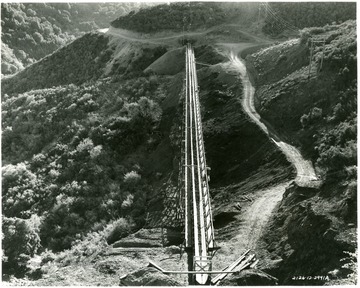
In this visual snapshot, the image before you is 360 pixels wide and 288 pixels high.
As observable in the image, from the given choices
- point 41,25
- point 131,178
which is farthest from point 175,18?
point 41,25

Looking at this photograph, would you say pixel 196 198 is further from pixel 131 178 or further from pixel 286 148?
pixel 131 178

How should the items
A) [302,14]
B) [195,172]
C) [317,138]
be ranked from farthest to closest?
[302,14] < [317,138] < [195,172]

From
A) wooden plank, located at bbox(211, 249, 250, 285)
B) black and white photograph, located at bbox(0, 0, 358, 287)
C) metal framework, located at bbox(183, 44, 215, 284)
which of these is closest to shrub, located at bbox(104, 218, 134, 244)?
black and white photograph, located at bbox(0, 0, 358, 287)

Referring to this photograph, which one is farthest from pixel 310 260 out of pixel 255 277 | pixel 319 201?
pixel 319 201

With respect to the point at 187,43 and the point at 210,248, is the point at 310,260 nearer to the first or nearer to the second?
the point at 210,248

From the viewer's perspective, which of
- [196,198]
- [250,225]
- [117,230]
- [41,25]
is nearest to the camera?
[250,225]

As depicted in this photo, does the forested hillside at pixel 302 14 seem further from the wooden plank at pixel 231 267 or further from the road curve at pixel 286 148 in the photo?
the wooden plank at pixel 231 267

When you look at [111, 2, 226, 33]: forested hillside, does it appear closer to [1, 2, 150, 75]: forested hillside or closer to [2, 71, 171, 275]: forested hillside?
[2, 71, 171, 275]: forested hillside
